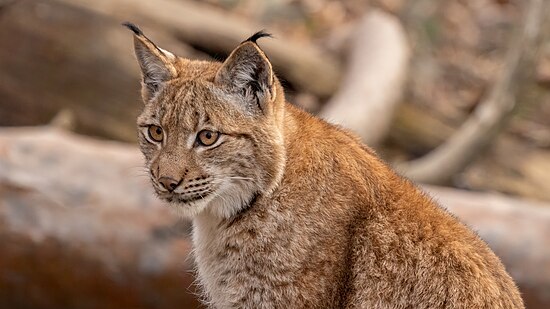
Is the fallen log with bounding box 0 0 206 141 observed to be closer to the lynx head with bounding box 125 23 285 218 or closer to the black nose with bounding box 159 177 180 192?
the lynx head with bounding box 125 23 285 218

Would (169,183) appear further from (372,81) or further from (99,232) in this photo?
(372,81)

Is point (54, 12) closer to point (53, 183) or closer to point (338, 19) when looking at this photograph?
point (53, 183)

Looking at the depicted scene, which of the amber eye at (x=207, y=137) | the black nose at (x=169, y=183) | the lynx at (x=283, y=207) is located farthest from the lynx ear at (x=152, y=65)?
the black nose at (x=169, y=183)

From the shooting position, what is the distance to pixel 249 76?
5.22 m

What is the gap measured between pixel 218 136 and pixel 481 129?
6.80 metres

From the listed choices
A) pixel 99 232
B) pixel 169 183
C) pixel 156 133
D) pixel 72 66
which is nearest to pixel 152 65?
pixel 156 133

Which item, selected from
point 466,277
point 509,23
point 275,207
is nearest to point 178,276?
point 275,207

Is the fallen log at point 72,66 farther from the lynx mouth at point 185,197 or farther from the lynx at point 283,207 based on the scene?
the lynx mouth at point 185,197

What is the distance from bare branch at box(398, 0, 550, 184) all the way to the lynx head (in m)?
5.97

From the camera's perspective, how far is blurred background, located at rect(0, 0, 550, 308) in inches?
340

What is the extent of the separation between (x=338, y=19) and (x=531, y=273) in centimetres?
836

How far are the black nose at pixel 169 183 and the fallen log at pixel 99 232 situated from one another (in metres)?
3.31

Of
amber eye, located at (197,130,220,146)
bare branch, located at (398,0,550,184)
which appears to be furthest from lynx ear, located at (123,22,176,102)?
bare branch, located at (398,0,550,184)

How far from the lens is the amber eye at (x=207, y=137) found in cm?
522
